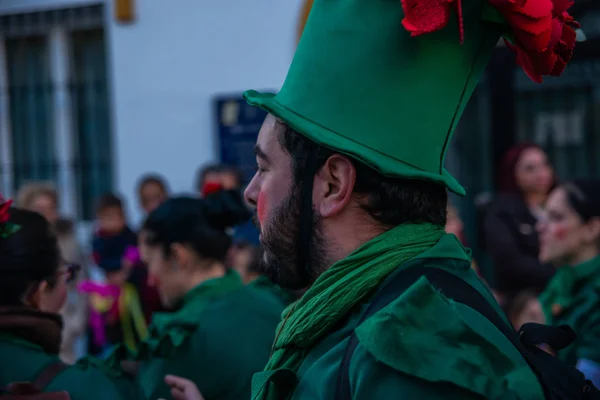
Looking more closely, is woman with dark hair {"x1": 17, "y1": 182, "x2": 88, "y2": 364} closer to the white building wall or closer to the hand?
the white building wall

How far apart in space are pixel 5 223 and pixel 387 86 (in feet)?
4.50

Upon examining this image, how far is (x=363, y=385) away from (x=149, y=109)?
6391 mm

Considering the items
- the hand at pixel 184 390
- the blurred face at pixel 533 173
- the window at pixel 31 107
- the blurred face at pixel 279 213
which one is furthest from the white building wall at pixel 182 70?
the blurred face at pixel 279 213

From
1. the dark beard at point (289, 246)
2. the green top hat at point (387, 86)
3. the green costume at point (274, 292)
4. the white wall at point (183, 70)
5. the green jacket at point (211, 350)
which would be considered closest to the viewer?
the green top hat at point (387, 86)

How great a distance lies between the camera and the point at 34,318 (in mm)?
2488

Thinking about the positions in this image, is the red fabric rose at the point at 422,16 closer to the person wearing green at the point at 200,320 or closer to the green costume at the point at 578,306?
the person wearing green at the point at 200,320

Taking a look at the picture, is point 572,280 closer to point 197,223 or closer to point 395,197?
point 197,223

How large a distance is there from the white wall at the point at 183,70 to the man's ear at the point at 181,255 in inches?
153

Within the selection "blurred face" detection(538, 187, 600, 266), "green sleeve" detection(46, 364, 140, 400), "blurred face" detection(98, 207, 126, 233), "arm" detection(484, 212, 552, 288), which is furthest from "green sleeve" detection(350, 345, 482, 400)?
"blurred face" detection(98, 207, 126, 233)

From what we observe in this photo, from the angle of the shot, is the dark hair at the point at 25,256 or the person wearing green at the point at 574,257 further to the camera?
the person wearing green at the point at 574,257

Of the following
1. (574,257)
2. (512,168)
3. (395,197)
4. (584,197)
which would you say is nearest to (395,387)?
(395,197)

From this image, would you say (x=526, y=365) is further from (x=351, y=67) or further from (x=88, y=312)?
(x=88, y=312)

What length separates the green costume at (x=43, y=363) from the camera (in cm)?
242

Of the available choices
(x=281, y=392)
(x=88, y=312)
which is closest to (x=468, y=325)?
(x=281, y=392)
